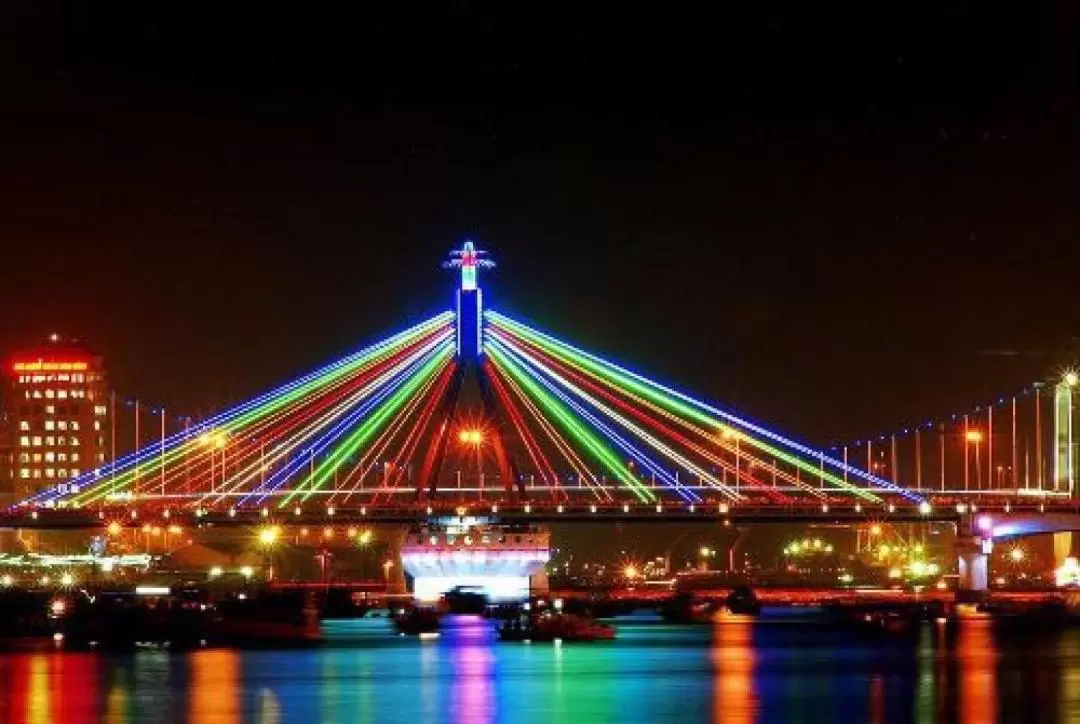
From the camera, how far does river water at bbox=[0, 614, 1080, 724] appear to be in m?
47.5

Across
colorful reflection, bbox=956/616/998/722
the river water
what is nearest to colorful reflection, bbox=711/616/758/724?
the river water

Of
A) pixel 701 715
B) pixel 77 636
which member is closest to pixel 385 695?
pixel 701 715

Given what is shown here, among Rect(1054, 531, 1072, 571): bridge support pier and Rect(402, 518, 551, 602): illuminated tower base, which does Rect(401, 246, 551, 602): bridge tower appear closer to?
Rect(402, 518, 551, 602): illuminated tower base

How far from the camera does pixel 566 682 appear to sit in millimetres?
55156

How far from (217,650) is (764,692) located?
67.5 ft

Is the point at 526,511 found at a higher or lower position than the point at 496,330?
lower

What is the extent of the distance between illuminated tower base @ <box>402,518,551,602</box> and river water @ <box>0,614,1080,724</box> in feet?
138

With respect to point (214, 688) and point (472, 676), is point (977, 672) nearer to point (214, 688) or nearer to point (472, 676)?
point (472, 676)

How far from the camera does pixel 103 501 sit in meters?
117

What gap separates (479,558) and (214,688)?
215 ft

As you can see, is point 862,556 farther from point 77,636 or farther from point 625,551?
point 77,636

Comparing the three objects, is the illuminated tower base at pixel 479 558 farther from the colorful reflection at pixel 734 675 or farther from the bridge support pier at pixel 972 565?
the colorful reflection at pixel 734 675

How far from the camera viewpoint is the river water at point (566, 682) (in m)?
47.5

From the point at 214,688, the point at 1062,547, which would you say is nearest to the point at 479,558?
the point at 1062,547
